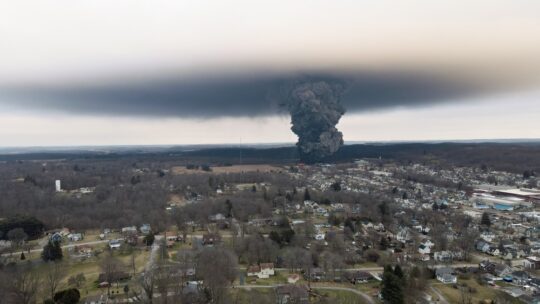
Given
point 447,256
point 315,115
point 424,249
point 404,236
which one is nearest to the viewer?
point 447,256

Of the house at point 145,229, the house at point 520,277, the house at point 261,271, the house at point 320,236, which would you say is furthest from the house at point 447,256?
the house at point 145,229

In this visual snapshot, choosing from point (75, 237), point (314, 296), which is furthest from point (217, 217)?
point (314, 296)

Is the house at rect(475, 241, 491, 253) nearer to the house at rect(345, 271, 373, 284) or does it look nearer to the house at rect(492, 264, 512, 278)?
the house at rect(492, 264, 512, 278)

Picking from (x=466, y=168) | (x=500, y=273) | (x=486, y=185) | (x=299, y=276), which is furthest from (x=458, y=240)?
(x=466, y=168)

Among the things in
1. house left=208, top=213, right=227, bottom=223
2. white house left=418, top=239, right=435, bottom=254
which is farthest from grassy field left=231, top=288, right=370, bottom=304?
house left=208, top=213, right=227, bottom=223

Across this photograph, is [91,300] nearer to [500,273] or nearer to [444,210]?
[500,273]

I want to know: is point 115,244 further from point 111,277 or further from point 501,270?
point 501,270
